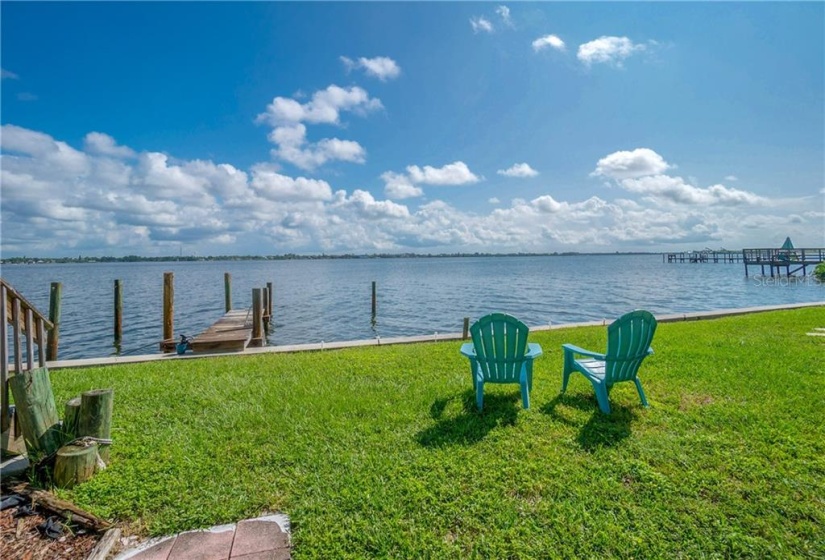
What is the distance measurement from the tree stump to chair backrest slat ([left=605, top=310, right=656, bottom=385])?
4.72 metres

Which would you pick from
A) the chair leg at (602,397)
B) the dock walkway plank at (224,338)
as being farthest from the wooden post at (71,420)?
the dock walkway plank at (224,338)

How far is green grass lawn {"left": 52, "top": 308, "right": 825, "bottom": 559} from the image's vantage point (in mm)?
2441

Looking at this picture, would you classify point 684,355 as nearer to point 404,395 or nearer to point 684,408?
point 684,408

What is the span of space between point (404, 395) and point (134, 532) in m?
2.87

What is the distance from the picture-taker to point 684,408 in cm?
427

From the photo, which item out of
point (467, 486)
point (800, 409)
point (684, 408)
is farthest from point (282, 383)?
point (800, 409)

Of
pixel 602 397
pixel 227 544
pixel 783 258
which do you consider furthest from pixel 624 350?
pixel 783 258

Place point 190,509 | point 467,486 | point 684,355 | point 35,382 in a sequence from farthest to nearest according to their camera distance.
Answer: point 684,355 → point 35,382 → point 467,486 → point 190,509

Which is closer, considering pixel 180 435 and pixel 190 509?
pixel 190 509

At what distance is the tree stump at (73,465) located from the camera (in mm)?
2949

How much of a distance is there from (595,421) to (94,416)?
448cm

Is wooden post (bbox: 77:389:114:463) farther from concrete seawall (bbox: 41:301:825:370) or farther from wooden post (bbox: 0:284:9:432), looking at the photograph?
concrete seawall (bbox: 41:301:825:370)

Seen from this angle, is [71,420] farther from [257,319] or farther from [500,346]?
[257,319]

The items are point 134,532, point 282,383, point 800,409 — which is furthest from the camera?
point 282,383
